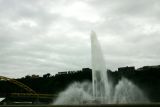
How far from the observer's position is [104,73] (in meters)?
42.6

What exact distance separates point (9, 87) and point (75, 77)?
42567 millimetres

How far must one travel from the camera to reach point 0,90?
444 ft

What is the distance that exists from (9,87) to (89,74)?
47.9 meters

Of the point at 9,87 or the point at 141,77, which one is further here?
the point at 9,87

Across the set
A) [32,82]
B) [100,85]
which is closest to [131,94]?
[100,85]

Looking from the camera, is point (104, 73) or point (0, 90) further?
point (0, 90)

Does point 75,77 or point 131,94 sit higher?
point 75,77

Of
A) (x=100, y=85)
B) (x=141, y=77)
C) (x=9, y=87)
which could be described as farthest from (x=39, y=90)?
(x=100, y=85)

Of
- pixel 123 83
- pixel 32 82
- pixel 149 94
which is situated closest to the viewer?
pixel 123 83

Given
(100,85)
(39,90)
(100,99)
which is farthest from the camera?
(39,90)

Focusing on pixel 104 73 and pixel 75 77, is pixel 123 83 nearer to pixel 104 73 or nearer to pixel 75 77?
pixel 104 73

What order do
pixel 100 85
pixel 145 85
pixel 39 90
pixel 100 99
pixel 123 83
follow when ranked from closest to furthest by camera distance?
pixel 100 99
pixel 100 85
pixel 123 83
pixel 145 85
pixel 39 90

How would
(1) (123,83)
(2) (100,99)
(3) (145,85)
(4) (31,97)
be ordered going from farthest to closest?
(4) (31,97) → (3) (145,85) → (1) (123,83) → (2) (100,99)

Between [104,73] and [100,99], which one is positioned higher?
[104,73]
